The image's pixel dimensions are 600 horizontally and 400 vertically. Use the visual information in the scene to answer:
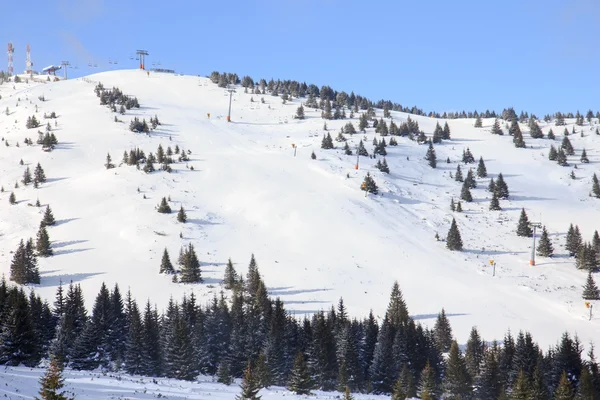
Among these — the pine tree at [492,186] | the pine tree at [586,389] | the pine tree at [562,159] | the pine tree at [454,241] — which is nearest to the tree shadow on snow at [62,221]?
the pine tree at [454,241]

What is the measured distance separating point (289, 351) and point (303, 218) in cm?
3532

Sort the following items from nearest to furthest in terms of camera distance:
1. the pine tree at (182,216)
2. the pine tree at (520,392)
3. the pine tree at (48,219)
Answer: the pine tree at (520,392)
the pine tree at (48,219)
the pine tree at (182,216)

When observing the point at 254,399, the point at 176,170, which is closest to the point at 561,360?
the point at 254,399

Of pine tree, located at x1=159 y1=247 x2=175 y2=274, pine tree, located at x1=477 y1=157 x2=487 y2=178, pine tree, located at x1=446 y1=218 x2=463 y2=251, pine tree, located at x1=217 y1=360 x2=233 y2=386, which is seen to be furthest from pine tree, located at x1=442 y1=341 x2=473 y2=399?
pine tree, located at x1=477 y1=157 x2=487 y2=178

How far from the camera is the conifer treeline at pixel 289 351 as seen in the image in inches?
1554

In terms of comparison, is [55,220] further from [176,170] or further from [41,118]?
[41,118]

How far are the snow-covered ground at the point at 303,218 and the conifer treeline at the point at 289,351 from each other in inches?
290

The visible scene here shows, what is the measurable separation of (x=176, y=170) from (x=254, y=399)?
72866 millimetres

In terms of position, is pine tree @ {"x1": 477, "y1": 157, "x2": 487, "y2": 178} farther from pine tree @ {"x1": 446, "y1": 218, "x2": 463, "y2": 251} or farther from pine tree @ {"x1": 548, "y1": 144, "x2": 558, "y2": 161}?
pine tree @ {"x1": 446, "y1": 218, "x2": 463, "y2": 251}

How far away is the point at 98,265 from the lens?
61.5 metres

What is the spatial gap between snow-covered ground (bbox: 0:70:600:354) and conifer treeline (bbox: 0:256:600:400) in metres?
7.37

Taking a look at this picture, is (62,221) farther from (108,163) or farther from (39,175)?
(108,163)

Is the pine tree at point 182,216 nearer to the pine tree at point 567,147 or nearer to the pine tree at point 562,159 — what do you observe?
the pine tree at point 562,159

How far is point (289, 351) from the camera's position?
4509cm
